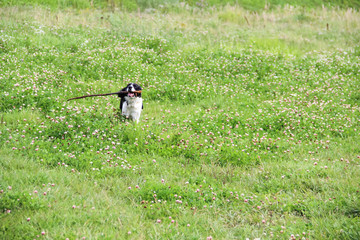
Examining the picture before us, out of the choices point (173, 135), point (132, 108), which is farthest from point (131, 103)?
point (173, 135)

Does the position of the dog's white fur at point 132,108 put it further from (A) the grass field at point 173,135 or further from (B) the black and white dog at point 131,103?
(A) the grass field at point 173,135

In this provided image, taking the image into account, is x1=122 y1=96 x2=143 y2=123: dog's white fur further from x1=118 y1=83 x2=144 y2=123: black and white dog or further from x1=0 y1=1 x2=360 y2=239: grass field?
x1=0 y1=1 x2=360 y2=239: grass field

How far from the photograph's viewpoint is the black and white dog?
7.35 m

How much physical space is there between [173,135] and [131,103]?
121 cm

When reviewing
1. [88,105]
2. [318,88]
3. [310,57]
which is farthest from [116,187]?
[310,57]

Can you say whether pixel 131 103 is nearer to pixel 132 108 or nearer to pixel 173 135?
pixel 132 108

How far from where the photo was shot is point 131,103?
7.36m

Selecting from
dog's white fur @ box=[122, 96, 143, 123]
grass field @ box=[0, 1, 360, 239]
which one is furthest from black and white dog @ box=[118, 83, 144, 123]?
grass field @ box=[0, 1, 360, 239]

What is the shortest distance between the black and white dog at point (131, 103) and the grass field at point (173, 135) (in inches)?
9.2

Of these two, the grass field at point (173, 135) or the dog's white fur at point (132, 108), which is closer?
the grass field at point (173, 135)

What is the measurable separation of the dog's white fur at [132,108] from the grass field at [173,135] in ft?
0.70

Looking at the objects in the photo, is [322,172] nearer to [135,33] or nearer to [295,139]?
[295,139]

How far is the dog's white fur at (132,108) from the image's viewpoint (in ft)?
24.1

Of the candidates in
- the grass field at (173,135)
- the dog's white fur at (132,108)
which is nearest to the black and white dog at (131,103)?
the dog's white fur at (132,108)
